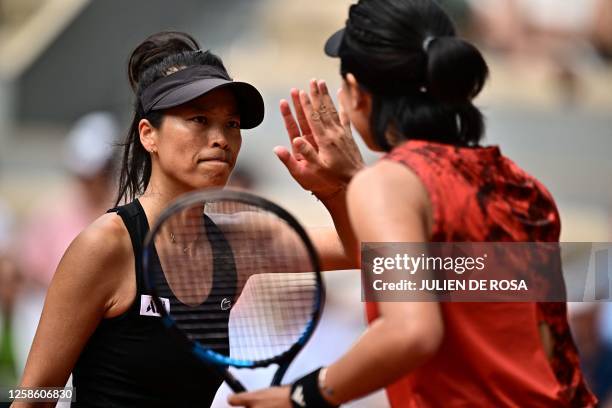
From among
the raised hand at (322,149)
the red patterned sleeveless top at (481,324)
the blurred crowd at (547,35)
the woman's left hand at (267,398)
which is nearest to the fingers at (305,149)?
the raised hand at (322,149)

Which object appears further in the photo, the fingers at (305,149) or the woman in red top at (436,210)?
the fingers at (305,149)

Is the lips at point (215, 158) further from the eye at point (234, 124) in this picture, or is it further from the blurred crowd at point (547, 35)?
the blurred crowd at point (547, 35)

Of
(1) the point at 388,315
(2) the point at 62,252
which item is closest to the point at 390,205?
(1) the point at 388,315

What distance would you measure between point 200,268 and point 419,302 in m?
0.96

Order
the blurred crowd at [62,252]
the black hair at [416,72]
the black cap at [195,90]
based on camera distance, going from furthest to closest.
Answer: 1. the blurred crowd at [62,252]
2. the black cap at [195,90]
3. the black hair at [416,72]

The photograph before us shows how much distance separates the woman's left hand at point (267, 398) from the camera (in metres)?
2.30

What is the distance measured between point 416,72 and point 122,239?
36.1 inches

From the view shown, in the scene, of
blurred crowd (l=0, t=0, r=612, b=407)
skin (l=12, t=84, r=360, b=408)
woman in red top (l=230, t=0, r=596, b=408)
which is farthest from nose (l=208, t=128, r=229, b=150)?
blurred crowd (l=0, t=0, r=612, b=407)

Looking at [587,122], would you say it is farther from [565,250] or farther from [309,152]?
[309,152]

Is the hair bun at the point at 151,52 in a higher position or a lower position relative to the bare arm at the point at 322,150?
higher

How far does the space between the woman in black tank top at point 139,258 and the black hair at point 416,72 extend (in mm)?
548

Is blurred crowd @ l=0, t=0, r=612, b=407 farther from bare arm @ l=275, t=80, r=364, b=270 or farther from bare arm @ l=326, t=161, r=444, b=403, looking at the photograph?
bare arm @ l=326, t=161, r=444, b=403

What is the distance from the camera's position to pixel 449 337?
2279 millimetres

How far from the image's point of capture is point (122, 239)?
2855 millimetres
